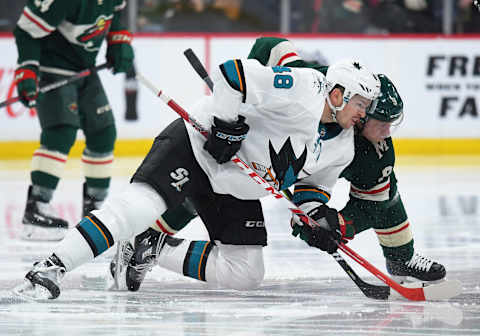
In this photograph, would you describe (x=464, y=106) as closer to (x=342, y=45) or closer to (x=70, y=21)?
(x=342, y=45)

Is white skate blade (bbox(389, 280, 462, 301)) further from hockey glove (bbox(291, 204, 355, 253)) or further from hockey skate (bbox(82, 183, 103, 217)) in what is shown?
hockey skate (bbox(82, 183, 103, 217))

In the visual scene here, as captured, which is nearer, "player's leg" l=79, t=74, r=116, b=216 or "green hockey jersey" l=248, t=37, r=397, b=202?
"green hockey jersey" l=248, t=37, r=397, b=202

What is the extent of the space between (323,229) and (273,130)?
0.34 m

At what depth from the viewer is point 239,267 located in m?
2.73

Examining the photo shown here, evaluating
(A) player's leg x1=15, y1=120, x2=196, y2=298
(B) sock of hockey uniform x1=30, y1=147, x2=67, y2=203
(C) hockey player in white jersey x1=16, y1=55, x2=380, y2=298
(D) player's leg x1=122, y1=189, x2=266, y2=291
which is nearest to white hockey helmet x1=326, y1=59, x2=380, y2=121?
(C) hockey player in white jersey x1=16, y1=55, x2=380, y2=298

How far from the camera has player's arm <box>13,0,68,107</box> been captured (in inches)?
147

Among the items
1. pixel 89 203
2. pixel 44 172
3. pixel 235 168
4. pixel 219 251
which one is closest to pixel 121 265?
pixel 219 251

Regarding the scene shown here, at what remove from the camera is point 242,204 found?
2.78 metres

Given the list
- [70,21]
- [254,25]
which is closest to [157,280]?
[70,21]

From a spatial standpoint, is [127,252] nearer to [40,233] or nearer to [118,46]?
[40,233]

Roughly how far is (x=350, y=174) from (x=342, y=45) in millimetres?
3920

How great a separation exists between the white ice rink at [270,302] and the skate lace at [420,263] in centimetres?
13

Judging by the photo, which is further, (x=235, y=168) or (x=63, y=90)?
(x=63, y=90)

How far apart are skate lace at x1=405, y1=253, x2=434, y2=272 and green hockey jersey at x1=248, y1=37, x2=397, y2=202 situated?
0.22 metres
